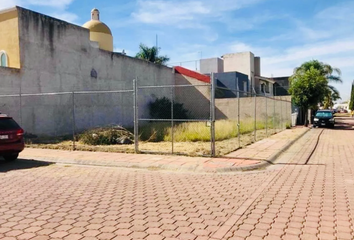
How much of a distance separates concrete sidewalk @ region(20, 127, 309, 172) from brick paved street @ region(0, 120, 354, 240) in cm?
50

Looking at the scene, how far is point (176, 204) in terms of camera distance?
18.3 ft

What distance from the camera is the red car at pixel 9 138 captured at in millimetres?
9477

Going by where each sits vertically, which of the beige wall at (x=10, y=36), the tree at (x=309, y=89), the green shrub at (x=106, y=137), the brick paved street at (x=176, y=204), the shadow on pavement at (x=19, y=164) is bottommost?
the brick paved street at (x=176, y=204)

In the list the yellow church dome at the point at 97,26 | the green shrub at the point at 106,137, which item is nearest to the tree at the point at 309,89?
the yellow church dome at the point at 97,26

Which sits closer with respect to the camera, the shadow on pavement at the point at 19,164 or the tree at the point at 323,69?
the shadow on pavement at the point at 19,164

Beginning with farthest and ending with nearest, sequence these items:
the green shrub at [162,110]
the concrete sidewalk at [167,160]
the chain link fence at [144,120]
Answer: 1. the green shrub at [162,110]
2. the chain link fence at [144,120]
3. the concrete sidewalk at [167,160]

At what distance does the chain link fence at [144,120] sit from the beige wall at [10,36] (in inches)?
83.9

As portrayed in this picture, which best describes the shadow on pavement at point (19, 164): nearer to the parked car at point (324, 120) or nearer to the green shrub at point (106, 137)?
the green shrub at point (106, 137)

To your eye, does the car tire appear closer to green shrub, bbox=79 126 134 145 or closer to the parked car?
green shrub, bbox=79 126 134 145

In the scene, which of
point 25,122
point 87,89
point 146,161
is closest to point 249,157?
point 146,161

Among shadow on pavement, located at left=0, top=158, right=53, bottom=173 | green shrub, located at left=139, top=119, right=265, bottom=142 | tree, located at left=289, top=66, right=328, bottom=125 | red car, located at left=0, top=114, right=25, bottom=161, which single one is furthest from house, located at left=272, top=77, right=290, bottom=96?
red car, located at left=0, top=114, right=25, bottom=161

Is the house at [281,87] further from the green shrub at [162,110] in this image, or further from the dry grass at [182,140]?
the dry grass at [182,140]

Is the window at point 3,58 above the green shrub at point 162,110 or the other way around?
above

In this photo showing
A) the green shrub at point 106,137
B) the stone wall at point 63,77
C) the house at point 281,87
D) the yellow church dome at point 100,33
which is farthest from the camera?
the house at point 281,87
